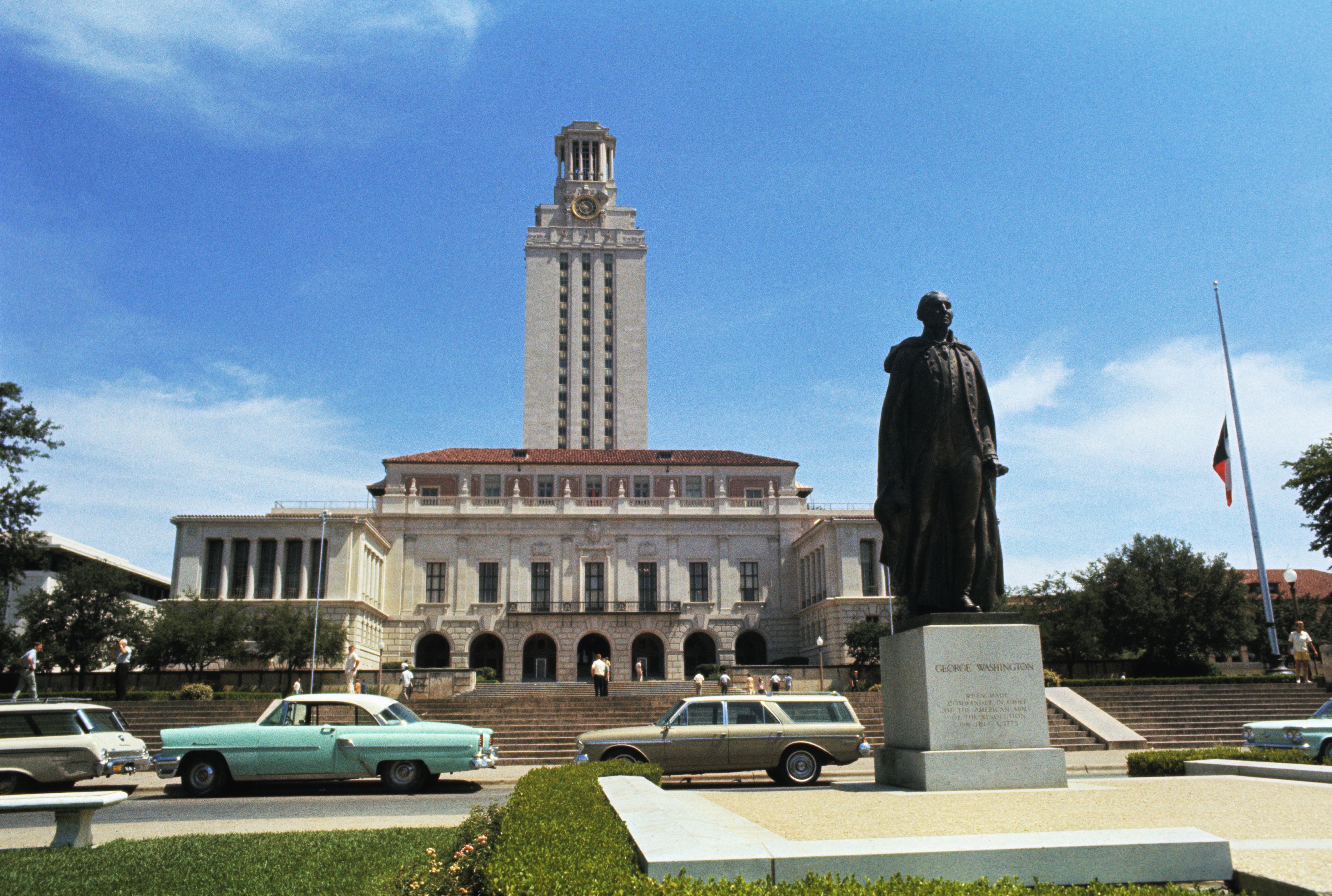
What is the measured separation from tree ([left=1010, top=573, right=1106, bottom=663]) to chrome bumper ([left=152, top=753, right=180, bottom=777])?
3255 centimetres

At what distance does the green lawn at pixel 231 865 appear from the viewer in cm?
A: 655

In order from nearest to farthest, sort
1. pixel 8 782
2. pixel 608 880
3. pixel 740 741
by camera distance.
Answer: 1. pixel 608 880
2. pixel 8 782
3. pixel 740 741

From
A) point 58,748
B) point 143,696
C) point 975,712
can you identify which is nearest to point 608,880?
point 975,712

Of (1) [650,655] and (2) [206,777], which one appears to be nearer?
(2) [206,777]

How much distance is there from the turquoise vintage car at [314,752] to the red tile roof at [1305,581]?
73162 millimetres

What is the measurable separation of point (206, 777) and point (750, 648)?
48.4m

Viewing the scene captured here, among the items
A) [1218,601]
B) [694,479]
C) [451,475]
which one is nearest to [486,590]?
[451,475]

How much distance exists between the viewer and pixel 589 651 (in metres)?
58.9

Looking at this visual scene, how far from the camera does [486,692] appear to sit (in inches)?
1571

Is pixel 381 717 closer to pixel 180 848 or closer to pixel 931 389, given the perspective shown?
pixel 180 848

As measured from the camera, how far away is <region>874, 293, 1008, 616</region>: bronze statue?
324 inches

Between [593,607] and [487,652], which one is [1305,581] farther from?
[487,652]

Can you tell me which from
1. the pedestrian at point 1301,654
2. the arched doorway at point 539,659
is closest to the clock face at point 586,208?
the arched doorway at point 539,659

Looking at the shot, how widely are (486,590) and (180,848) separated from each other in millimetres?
51692
